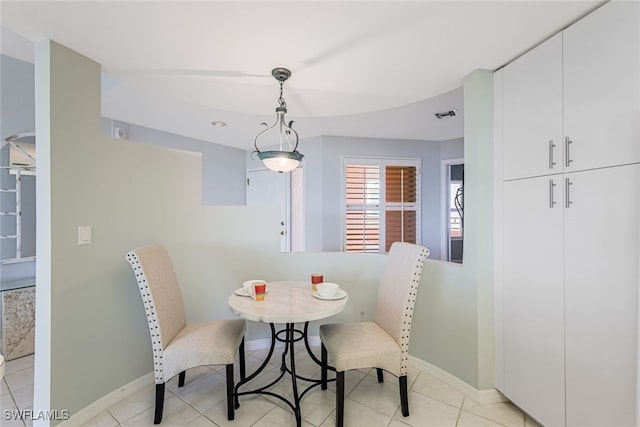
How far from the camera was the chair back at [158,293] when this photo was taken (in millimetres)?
1643

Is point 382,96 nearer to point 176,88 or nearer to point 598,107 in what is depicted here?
point 598,107

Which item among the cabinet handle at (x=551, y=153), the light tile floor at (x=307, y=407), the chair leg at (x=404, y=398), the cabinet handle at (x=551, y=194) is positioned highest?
the cabinet handle at (x=551, y=153)

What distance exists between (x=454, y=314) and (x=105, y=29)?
2.74 metres

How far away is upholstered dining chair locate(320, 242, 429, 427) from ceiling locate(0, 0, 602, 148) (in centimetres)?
121

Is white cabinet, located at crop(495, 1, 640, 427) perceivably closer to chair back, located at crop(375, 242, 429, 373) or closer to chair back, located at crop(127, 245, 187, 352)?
chair back, located at crop(375, 242, 429, 373)

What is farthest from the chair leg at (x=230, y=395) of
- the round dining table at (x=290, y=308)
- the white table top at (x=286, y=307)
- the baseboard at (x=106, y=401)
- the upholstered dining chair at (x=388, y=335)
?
the baseboard at (x=106, y=401)

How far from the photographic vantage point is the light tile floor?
171cm

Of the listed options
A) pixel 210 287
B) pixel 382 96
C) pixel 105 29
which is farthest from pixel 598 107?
pixel 210 287

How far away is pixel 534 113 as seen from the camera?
1629 mm

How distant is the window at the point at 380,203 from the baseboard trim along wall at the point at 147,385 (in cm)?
204

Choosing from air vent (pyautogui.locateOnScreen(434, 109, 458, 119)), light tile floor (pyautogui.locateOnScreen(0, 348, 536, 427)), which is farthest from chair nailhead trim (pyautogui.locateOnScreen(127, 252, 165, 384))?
air vent (pyautogui.locateOnScreen(434, 109, 458, 119))

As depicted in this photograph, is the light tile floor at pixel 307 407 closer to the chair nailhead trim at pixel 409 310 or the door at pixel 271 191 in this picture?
the chair nailhead trim at pixel 409 310

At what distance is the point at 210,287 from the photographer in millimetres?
2449

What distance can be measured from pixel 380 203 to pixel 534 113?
267 cm
